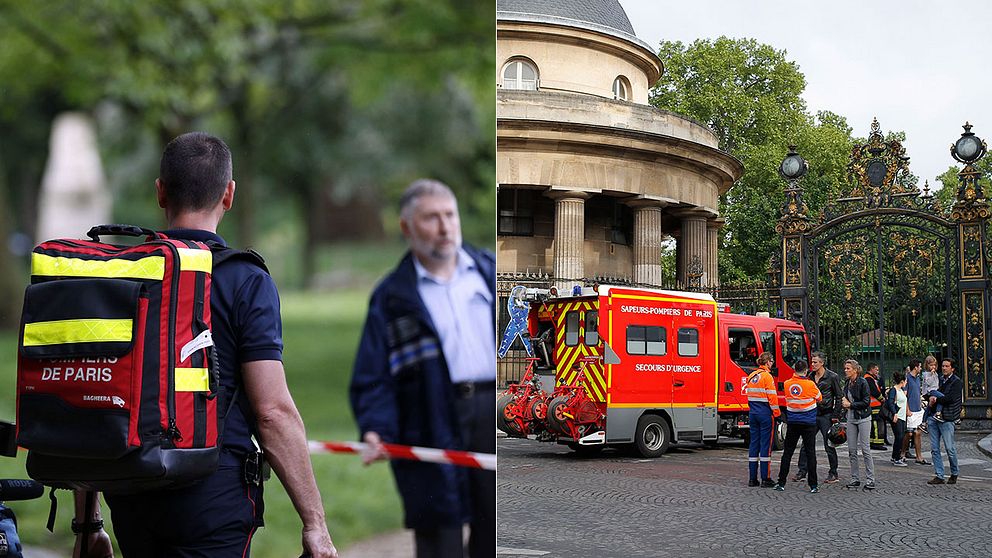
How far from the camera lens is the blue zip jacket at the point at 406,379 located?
261 centimetres

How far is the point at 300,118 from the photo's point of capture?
2926 millimetres

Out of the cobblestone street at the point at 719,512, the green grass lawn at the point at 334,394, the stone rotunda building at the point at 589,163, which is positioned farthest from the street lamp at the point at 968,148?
the green grass lawn at the point at 334,394

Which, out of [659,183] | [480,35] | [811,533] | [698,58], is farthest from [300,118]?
[698,58]

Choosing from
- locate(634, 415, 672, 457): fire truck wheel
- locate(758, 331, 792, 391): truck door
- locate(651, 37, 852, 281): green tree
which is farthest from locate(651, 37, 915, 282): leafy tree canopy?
locate(634, 415, 672, 457): fire truck wheel

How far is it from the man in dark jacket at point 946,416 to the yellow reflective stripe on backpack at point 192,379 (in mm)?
11874

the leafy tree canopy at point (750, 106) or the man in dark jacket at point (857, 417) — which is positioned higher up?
the leafy tree canopy at point (750, 106)

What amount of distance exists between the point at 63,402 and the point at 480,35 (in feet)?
4.38

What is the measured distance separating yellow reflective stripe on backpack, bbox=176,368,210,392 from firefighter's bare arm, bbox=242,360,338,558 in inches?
6.0

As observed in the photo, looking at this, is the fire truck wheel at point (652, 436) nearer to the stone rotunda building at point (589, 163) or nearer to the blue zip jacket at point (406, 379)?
the stone rotunda building at point (589, 163)

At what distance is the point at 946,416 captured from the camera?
42.6 ft

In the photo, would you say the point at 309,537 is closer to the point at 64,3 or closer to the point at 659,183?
the point at 64,3

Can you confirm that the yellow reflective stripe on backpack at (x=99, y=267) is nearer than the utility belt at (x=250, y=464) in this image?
Yes

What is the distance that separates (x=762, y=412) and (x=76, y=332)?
11.1 meters

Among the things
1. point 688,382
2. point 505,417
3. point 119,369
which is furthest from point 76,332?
point 688,382
